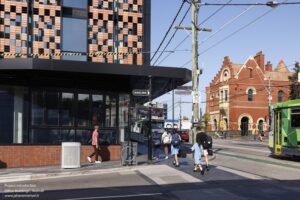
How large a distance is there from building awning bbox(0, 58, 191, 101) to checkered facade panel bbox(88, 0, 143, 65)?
108 inches

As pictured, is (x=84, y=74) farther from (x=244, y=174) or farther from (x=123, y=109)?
(x=244, y=174)

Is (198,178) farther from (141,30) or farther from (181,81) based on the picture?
(141,30)

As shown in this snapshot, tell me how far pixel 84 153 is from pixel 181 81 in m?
5.64

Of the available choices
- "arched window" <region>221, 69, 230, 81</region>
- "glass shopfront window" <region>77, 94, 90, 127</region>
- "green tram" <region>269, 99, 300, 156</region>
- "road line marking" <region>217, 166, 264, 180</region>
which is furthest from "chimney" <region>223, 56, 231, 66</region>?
"road line marking" <region>217, 166, 264, 180</region>

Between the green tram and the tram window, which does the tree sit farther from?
the tram window

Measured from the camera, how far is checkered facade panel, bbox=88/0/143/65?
79.7 ft

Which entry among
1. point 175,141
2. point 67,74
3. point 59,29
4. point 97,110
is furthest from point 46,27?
point 175,141

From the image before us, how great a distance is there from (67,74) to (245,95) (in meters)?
56.3

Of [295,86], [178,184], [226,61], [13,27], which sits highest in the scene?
[226,61]

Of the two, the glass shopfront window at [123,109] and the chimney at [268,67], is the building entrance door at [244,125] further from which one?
the glass shopfront window at [123,109]

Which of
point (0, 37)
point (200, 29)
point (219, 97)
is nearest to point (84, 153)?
point (0, 37)

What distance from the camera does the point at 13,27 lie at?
2277 cm

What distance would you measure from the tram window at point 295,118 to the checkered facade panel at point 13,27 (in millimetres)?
13277

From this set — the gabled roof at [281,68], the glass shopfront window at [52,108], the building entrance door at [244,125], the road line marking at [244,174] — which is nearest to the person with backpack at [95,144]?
the glass shopfront window at [52,108]
